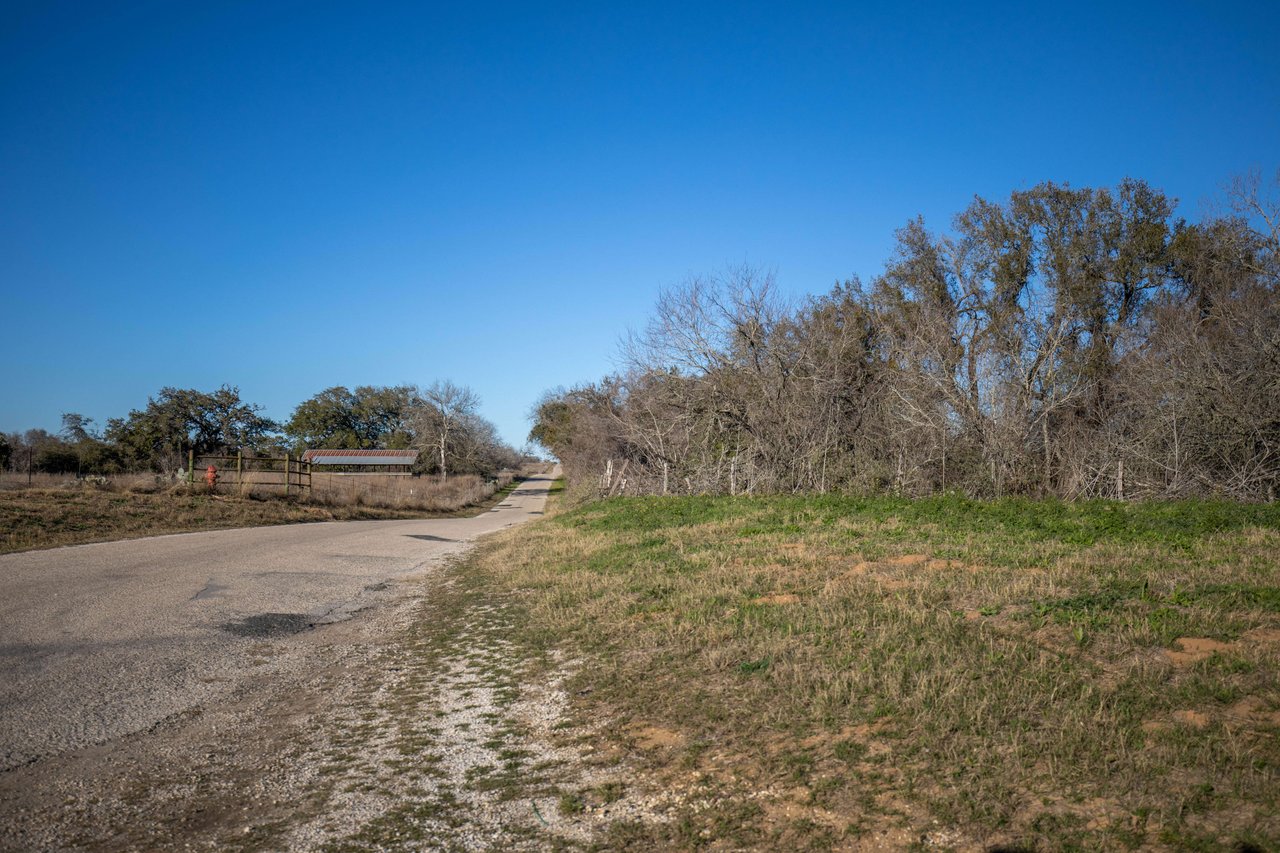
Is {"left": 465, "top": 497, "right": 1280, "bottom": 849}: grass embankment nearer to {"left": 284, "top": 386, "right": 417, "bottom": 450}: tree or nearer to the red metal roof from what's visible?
the red metal roof

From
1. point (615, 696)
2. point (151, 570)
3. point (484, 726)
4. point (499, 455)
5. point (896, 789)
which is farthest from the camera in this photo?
point (499, 455)

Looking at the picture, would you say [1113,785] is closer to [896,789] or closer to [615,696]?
[896,789]

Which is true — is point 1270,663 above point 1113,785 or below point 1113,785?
above

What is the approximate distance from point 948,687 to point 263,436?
85.4m

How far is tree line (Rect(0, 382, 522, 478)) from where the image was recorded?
60844mm

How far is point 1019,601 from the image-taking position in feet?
25.0

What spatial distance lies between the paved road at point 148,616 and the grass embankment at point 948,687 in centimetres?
350

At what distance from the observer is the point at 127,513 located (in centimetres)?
2206

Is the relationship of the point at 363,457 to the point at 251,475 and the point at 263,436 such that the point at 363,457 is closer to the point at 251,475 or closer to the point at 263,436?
the point at 263,436

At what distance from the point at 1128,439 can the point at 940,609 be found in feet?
49.5

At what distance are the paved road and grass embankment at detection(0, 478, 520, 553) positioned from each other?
6.31 ft

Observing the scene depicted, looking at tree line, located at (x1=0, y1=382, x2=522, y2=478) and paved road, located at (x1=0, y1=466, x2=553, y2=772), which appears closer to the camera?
paved road, located at (x1=0, y1=466, x2=553, y2=772)

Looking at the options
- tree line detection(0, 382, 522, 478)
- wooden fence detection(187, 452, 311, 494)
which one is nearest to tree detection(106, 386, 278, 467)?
tree line detection(0, 382, 522, 478)

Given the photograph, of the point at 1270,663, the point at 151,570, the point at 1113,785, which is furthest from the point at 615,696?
the point at 151,570
